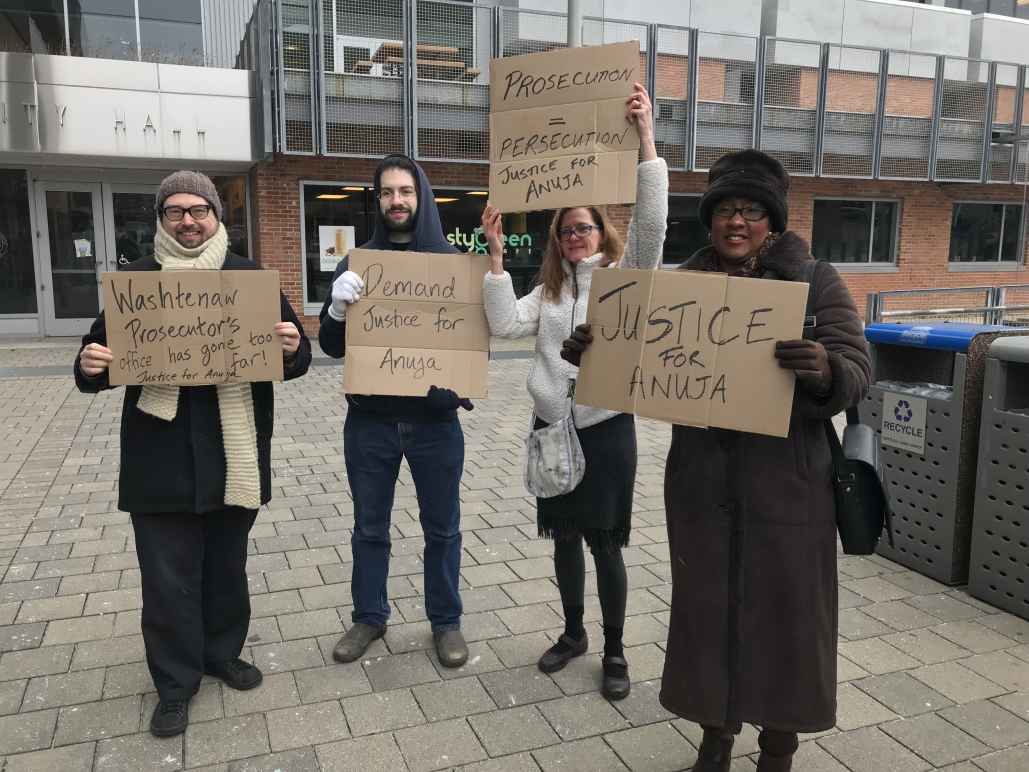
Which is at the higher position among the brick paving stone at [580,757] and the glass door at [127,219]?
the glass door at [127,219]

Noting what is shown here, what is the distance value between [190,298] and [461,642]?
176 cm

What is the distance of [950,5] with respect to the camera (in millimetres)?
18188

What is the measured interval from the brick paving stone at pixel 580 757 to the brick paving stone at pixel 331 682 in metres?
0.79

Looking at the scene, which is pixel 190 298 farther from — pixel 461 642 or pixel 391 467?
pixel 461 642

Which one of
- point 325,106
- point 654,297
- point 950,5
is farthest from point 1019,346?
point 950,5

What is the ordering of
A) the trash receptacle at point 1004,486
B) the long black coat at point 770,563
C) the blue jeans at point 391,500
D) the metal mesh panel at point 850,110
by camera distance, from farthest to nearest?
1. the metal mesh panel at point 850,110
2. the trash receptacle at point 1004,486
3. the blue jeans at point 391,500
4. the long black coat at point 770,563

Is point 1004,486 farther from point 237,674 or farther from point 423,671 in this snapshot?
point 237,674

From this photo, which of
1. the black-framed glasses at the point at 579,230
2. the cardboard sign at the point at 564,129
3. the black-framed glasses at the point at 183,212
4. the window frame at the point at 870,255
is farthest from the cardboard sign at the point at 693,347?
the window frame at the point at 870,255

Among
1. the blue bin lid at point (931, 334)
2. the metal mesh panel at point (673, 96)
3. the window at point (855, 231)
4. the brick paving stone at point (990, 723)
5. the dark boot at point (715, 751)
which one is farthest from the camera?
the window at point (855, 231)

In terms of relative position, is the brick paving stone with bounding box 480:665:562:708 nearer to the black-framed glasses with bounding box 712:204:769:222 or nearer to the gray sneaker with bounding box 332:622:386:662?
the gray sneaker with bounding box 332:622:386:662

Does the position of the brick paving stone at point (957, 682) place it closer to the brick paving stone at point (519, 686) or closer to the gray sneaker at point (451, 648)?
the brick paving stone at point (519, 686)

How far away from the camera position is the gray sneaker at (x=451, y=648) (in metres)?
3.35

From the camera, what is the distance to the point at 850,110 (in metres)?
14.7

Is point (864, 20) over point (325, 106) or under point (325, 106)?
over
